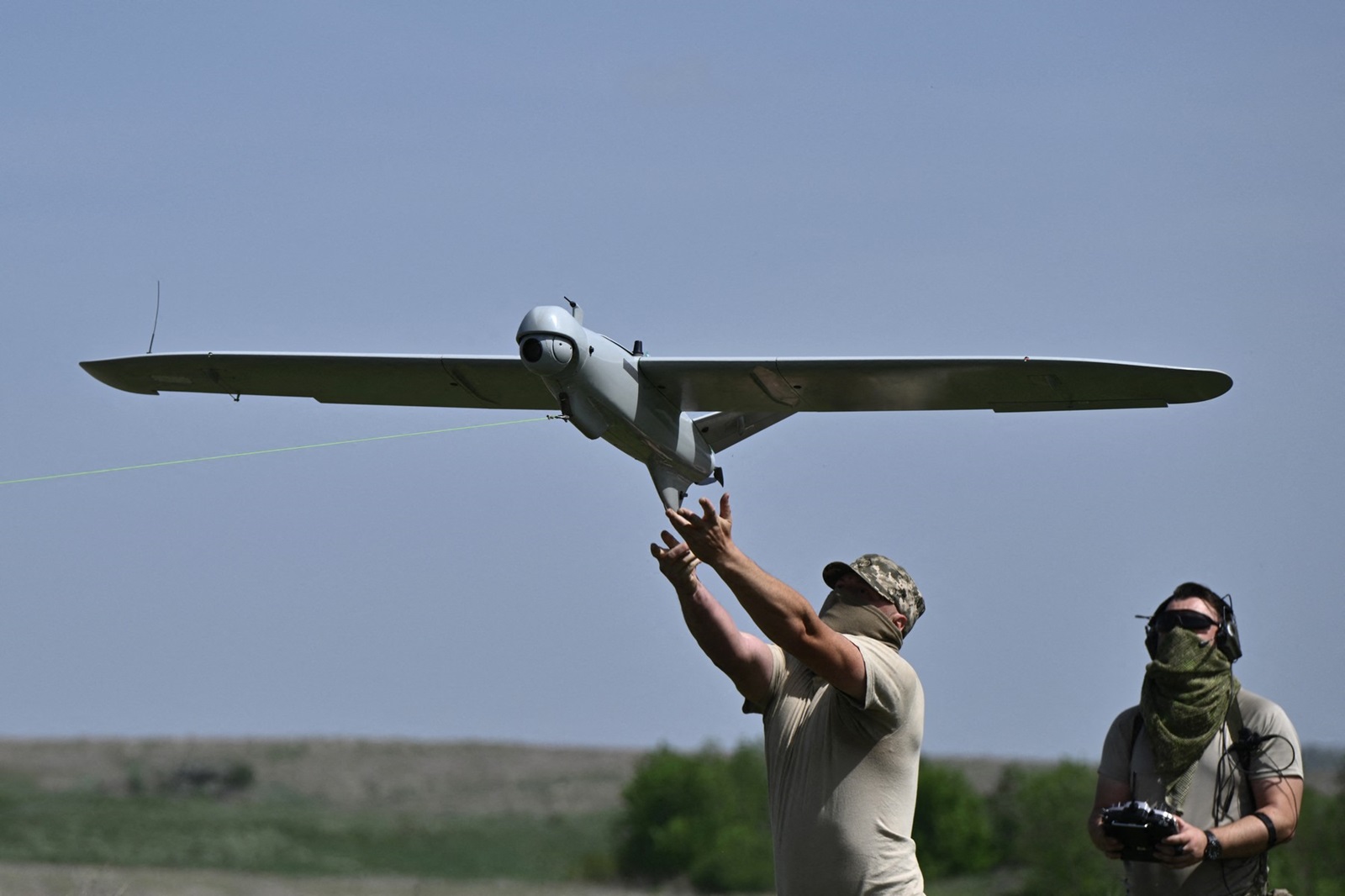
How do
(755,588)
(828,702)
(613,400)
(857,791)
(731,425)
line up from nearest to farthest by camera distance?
(755,588), (857,791), (828,702), (613,400), (731,425)

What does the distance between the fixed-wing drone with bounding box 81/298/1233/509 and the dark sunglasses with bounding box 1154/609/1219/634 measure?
361cm

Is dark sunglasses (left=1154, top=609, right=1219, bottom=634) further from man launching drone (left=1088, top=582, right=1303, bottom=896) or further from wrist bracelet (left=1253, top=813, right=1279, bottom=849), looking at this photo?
wrist bracelet (left=1253, top=813, right=1279, bottom=849)

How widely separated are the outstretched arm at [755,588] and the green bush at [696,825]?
41.5 ft

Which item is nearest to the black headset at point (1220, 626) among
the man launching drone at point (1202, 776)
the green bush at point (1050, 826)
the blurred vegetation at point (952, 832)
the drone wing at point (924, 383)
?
the man launching drone at point (1202, 776)

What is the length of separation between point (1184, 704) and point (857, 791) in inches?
64.8

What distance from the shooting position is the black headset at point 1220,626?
19.0ft

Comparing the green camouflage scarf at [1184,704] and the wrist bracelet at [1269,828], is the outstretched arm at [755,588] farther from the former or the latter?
the wrist bracelet at [1269,828]

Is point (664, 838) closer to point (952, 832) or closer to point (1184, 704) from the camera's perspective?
point (952, 832)

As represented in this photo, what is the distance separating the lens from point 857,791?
4781 millimetres

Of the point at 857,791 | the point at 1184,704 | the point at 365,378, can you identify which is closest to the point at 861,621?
the point at 857,791

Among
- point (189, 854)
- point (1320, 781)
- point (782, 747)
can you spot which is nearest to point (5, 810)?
point (189, 854)

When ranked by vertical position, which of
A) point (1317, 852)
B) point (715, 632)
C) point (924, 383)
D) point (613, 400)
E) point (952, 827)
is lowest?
point (1317, 852)

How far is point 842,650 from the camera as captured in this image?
14.9 ft

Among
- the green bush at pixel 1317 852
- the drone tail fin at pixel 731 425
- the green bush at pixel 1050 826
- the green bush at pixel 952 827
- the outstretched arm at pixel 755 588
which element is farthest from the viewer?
the green bush at pixel 952 827
